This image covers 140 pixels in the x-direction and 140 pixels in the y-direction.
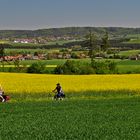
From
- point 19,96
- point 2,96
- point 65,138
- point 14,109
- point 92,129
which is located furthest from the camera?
point 19,96

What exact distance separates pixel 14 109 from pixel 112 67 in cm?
5230

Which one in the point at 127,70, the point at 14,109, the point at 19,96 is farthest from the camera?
the point at 127,70

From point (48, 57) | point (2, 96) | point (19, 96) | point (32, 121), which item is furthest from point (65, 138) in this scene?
point (48, 57)

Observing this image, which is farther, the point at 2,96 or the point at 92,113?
the point at 2,96

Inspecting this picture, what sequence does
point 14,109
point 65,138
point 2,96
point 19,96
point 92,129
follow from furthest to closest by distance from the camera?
point 19,96
point 2,96
point 14,109
point 92,129
point 65,138

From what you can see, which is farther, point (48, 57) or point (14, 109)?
point (48, 57)

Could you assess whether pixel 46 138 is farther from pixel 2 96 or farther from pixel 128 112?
pixel 2 96

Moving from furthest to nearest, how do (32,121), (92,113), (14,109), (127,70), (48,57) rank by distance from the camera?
(48,57) < (127,70) < (14,109) < (92,113) < (32,121)

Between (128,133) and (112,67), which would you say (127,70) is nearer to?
(112,67)

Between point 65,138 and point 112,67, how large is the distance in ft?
205

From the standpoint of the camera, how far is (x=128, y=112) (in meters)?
23.4

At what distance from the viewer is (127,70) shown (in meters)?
77.0

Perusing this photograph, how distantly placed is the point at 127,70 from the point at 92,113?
179ft

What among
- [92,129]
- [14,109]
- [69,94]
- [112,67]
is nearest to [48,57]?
[112,67]
